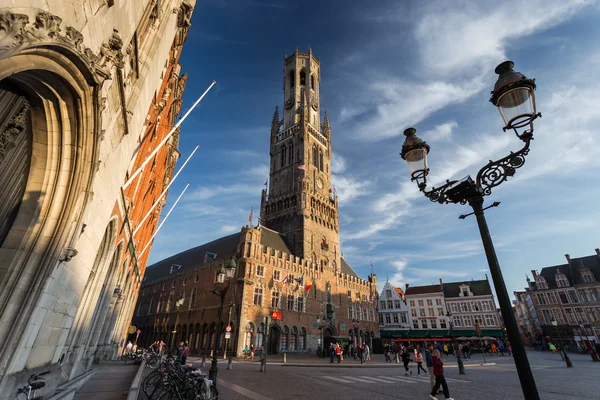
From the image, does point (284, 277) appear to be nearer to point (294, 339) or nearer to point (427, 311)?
point (294, 339)

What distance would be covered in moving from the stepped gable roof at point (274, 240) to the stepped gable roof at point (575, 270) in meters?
53.3

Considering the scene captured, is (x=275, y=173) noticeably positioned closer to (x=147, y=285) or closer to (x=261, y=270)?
(x=261, y=270)

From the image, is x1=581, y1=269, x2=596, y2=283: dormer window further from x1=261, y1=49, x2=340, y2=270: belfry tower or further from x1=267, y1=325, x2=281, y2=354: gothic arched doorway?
x1=267, y1=325, x2=281, y2=354: gothic arched doorway

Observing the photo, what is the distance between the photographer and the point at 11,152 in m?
6.00

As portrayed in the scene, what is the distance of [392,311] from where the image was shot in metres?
62.9

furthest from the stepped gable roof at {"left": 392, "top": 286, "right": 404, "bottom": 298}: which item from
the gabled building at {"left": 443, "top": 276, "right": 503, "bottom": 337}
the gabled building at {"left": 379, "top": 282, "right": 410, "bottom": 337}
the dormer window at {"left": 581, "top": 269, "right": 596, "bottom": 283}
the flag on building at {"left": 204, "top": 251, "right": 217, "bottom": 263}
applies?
the flag on building at {"left": 204, "top": 251, "right": 217, "bottom": 263}

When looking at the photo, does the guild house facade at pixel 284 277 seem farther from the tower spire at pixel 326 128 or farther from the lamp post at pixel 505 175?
the lamp post at pixel 505 175

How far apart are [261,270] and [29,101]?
30935 millimetres

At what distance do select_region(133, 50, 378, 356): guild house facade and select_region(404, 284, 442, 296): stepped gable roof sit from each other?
15840mm

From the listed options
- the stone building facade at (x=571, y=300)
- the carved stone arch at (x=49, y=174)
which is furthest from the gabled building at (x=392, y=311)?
the carved stone arch at (x=49, y=174)

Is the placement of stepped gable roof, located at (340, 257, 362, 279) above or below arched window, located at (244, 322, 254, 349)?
above

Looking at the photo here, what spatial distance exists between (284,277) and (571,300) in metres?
54.1

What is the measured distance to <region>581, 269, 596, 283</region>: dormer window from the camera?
49156mm

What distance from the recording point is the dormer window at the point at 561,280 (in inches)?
2069
